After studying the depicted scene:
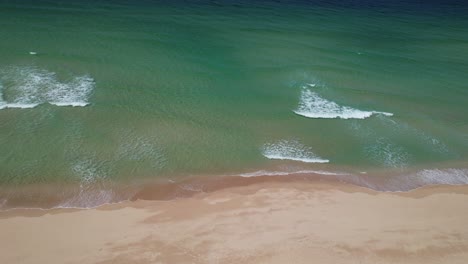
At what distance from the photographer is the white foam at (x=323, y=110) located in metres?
19.2

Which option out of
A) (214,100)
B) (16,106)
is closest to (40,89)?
(16,106)

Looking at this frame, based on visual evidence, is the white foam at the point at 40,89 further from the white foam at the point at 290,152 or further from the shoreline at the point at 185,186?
the white foam at the point at 290,152

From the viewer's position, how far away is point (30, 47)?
2317 centimetres

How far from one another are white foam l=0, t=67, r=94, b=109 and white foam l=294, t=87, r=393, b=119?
10061mm

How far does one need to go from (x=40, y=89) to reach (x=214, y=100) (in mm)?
8030

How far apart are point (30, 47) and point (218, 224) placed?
1744 centimetres

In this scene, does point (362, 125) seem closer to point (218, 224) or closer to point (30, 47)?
point (218, 224)

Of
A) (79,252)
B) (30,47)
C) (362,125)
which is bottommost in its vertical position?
(79,252)

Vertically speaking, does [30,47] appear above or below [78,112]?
above

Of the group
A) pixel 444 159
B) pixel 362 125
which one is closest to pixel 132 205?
pixel 362 125

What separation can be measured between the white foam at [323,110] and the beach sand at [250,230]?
5894 mm

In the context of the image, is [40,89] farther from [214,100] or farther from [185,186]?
[185,186]

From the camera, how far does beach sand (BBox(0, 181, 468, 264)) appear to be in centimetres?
1065

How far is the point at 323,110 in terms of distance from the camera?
1953 centimetres
